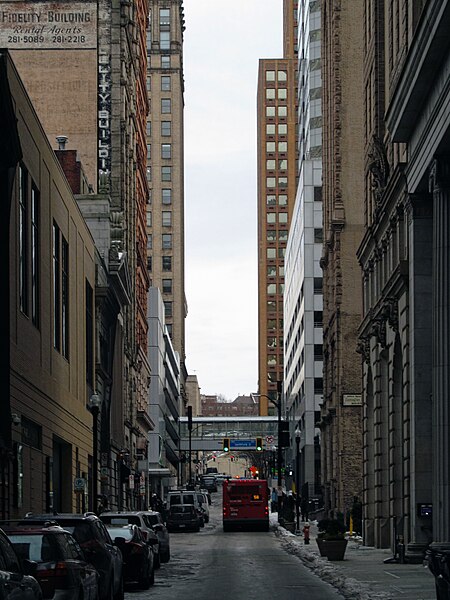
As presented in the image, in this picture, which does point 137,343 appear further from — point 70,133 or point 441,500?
point 441,500

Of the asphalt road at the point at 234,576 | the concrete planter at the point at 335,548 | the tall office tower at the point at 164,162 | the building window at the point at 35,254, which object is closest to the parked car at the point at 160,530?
the asphalt road at the point at 234,576

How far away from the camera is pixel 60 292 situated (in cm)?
5344

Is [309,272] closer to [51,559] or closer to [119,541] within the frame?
[119,541]

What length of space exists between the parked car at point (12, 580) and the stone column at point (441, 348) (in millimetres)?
20350

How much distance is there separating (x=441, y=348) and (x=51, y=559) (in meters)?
18.9

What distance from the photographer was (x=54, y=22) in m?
79.4

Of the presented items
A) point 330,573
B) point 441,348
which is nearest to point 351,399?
point 441,348

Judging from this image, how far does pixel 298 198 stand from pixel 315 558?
85.3m

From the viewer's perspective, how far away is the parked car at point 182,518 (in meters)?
77.1

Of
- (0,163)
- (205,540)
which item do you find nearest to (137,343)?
(205,540)

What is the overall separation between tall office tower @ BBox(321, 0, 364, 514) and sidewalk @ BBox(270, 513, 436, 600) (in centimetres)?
2602

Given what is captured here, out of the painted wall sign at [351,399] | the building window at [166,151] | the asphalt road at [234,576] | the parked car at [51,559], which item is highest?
the building window at [166,151]

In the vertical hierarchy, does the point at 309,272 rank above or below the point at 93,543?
above

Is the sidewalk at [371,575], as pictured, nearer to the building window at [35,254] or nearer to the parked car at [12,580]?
the parked car at [12,580]
